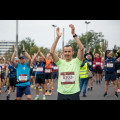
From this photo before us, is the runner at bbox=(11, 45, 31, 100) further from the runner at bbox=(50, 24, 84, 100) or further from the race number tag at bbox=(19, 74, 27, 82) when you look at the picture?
the runner at bbox=(50, 24, 84, 100)

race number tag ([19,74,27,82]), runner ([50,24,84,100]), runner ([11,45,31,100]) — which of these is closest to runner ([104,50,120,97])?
runner ([11,45,31,100])

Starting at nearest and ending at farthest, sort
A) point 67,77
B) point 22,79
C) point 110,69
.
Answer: point 67,77
point 22,79
point 110,69

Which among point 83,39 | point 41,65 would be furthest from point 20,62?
point 83,39

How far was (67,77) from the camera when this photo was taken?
475 centimetres

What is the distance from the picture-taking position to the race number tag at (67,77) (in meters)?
4.74

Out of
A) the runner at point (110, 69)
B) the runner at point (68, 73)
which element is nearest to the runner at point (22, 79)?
the runner at point (68, 73)

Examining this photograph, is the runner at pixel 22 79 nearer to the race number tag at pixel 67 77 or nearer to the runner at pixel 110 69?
the race number tag at pixel 67 77

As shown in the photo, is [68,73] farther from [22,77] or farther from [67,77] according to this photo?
[22,77]

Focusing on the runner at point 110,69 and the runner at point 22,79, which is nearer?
the runner at point 22,79

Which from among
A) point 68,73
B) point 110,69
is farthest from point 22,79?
point 110,69

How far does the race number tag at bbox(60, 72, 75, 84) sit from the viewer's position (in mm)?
4742

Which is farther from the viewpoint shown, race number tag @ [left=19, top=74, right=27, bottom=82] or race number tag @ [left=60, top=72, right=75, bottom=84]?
race number tag @ [left=19, top=74, right=27, bottom=82]
